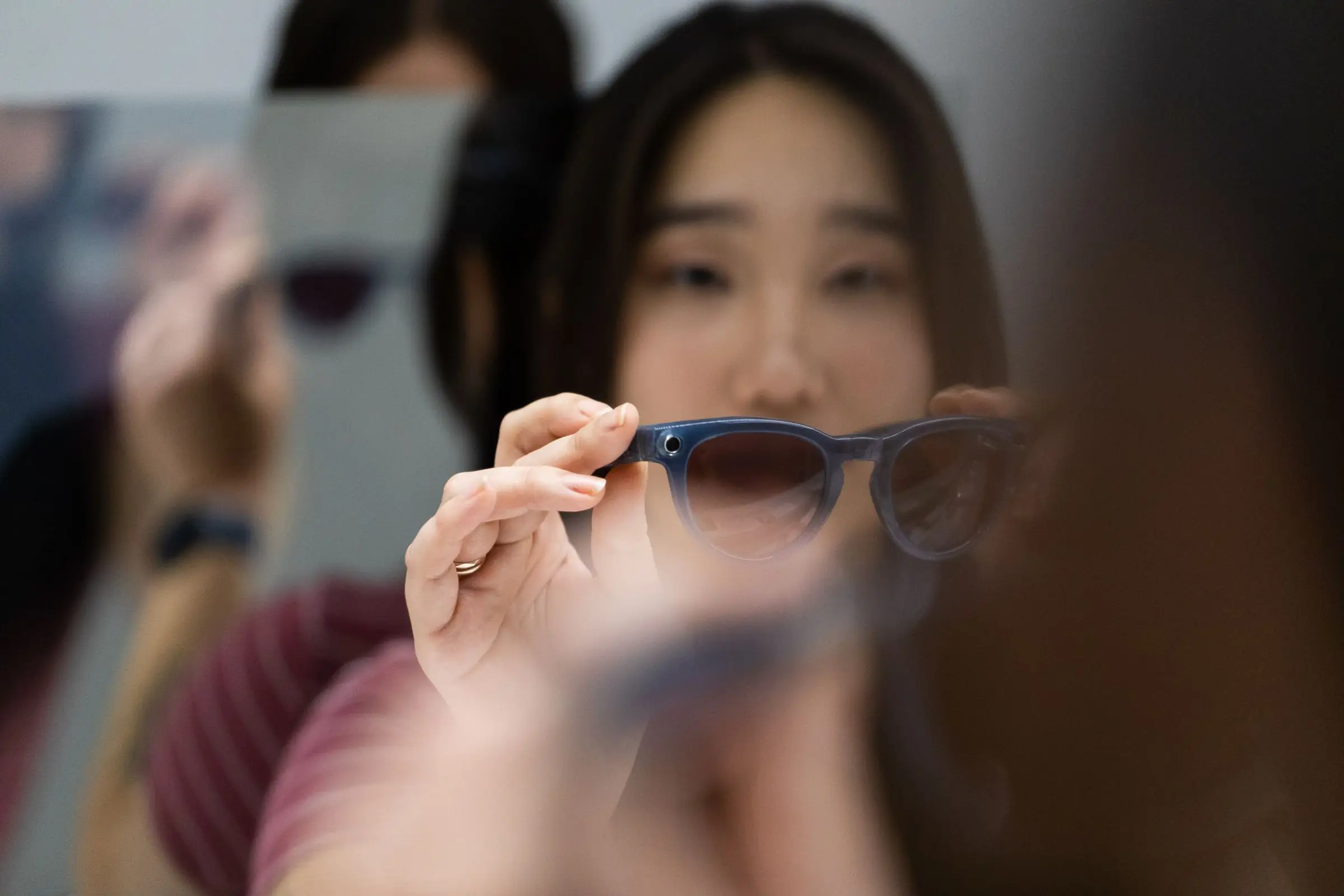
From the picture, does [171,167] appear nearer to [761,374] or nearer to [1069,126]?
[761,374]

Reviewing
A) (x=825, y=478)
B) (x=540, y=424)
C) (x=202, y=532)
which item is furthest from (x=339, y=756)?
(x=825, y=478)

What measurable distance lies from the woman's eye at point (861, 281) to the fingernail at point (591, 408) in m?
0.30

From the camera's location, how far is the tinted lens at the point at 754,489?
2.27ft

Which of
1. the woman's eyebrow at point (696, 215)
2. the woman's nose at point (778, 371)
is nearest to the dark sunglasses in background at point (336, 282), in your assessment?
the woman's eyebrow at point (696, 215)

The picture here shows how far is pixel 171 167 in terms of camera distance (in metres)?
0.95

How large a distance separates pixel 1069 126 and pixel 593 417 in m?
0.60

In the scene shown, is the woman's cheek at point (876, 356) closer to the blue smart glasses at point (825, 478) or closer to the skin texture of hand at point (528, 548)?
the blue smart glasses at point (825, 478)

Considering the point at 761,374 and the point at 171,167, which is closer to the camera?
the point at 761,374

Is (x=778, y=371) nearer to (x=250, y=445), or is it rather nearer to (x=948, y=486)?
(x=948, y=486)

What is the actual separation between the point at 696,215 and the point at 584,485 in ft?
1.22

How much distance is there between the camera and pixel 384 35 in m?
0.91

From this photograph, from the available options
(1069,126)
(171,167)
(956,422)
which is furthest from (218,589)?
(1069,126)

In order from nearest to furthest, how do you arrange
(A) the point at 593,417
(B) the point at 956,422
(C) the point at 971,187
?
(A) the point at 593,417
(B) the point at 956,422
(C) the point at 971,187

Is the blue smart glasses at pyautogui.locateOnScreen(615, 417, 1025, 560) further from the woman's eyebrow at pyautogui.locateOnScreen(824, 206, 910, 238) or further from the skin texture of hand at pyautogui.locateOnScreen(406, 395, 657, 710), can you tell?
the woman's eyebrow at pyautogui.locateOnScreen(824, 206, 910, 238)
